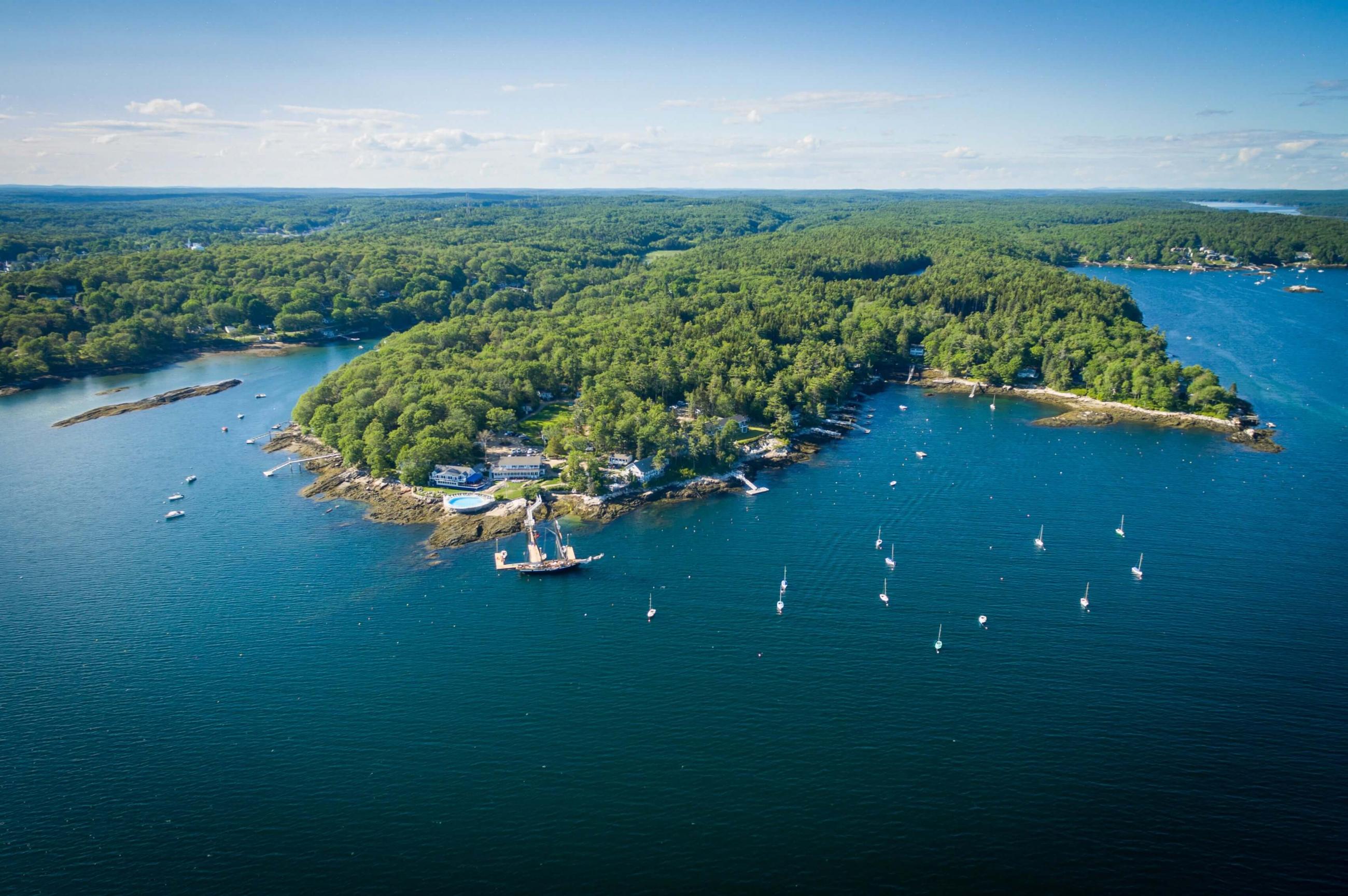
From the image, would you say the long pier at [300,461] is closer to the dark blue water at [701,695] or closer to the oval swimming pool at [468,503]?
the dark blue water at [701,695]

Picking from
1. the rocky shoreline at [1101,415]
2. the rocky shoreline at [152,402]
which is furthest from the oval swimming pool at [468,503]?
the rocky shoreline at [1101,415]

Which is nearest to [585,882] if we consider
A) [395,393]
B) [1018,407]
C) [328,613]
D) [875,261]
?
[328,613]

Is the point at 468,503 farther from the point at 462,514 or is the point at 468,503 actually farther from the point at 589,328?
the point at 589,328

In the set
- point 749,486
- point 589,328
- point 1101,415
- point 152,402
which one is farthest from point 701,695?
point 152,402

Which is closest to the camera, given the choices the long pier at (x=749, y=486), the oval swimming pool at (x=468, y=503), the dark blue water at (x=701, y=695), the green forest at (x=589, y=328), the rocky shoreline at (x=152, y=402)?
the dark blue water at (x=701, y=695)

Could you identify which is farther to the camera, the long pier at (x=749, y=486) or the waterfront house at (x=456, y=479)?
the long pier at (x=749, y=486)

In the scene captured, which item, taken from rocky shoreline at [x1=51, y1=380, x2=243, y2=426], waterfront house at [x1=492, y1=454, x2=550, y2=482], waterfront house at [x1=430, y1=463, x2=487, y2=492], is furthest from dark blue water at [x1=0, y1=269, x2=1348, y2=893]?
rocky shoreline at [x1=51, y1=380, x2=243, y2=426]
